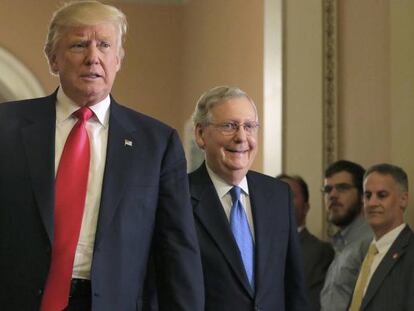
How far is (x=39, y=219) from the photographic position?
2.57 metres

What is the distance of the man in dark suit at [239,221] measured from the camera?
10.7ft

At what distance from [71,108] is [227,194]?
0.87m

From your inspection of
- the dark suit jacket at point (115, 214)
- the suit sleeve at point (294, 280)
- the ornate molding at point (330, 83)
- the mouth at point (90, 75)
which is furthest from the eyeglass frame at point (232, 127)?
the ornate molding at point (330, 83)

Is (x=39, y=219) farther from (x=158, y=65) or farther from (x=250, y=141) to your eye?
(x=158, y=65)

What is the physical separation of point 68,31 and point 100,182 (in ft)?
1.41

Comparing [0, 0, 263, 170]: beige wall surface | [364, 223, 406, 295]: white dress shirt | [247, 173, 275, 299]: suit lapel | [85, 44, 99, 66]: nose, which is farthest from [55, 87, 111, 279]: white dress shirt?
[0, 0, 263, 170]: beige wall surface

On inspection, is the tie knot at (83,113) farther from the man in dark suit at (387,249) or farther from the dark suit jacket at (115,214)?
the man in dark suit at (387,249)

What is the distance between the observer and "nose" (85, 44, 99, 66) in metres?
2.68

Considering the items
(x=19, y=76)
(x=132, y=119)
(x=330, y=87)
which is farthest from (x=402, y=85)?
(x=19, y=76)

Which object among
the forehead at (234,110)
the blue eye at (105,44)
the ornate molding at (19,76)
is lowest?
the forehead at (234,110)

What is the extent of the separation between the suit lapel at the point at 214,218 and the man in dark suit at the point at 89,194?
0.48 meters

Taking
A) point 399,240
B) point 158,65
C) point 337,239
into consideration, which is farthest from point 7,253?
point 158,65

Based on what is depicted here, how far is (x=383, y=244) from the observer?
468cm

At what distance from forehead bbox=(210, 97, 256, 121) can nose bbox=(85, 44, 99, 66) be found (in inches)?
32.0
